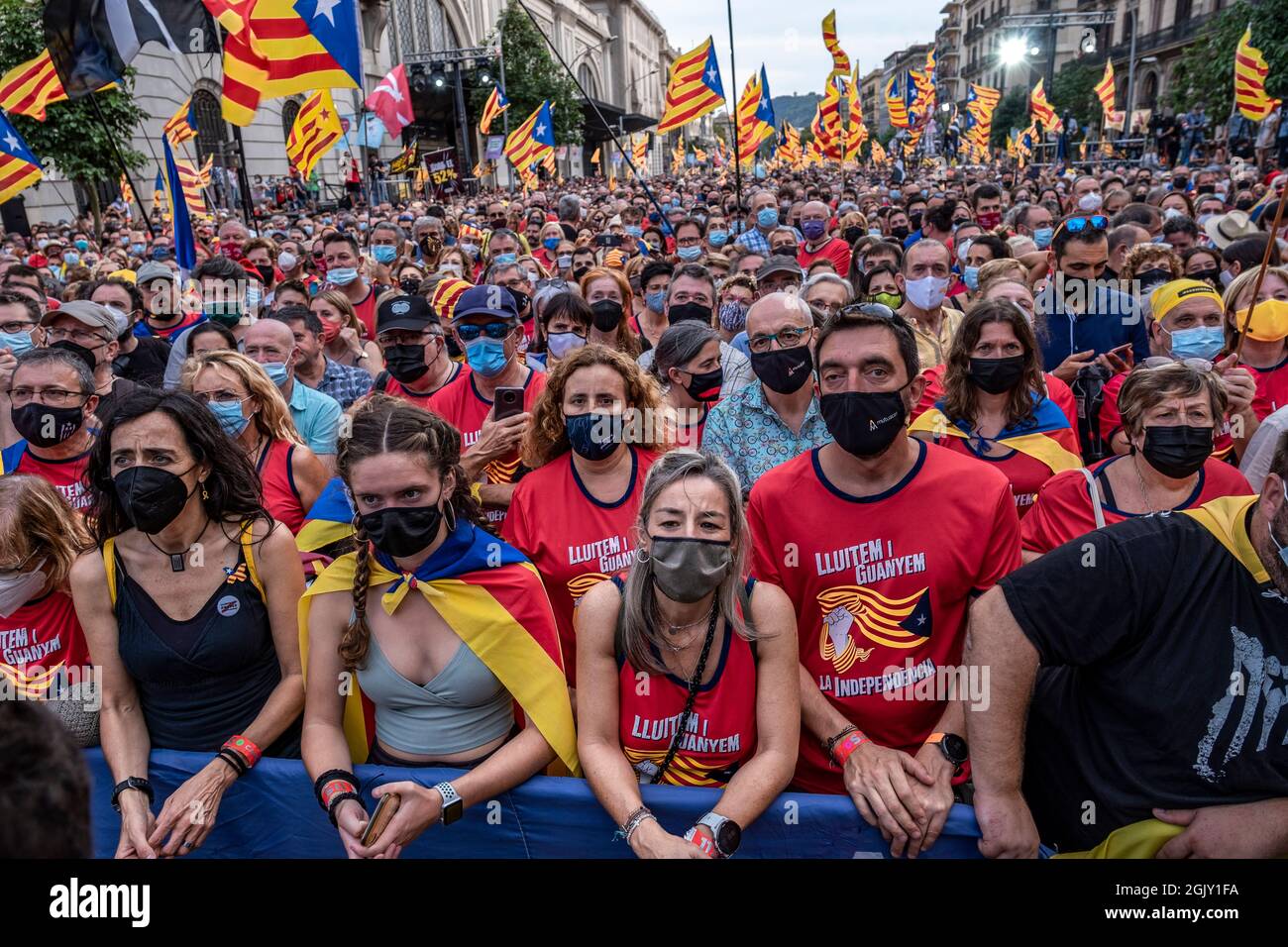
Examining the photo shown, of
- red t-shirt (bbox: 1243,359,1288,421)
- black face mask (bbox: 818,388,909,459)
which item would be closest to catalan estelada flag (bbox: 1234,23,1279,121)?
red t-shirt (bbox: 1243,359,1288,421)

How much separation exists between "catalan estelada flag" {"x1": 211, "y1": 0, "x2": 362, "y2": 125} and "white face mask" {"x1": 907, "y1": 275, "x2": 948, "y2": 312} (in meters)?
→ 5.48

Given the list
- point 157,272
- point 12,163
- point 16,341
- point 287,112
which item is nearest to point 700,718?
point 16,341

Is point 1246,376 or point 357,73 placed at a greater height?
point 357,73

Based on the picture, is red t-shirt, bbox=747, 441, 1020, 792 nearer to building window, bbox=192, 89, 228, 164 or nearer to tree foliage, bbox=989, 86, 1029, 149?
building window, bbox=192, 89, 228, 164

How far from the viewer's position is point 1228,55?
76.9 feet

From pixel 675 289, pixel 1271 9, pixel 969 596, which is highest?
pixel 1271 9

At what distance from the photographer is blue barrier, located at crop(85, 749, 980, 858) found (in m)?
2.39

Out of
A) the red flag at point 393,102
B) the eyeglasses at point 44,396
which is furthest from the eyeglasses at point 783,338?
the red flag at point 393,102

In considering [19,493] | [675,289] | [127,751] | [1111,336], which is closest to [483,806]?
[127,751]

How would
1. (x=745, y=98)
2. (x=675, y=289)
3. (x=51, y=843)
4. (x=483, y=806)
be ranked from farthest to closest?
(x=745, y=98), (x=675, y=289), (x=483, y=806), (x=51, y=843)

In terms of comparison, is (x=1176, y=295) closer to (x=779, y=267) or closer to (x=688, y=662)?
(x=779, y=267)
